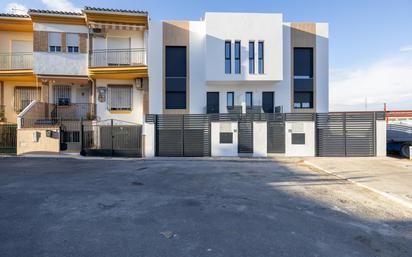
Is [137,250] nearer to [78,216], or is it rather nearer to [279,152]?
[78,216]

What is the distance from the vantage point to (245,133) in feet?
55.6

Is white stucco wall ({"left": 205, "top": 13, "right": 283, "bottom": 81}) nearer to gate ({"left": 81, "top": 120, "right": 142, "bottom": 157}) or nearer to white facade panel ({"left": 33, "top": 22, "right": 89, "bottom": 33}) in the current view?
gate ({"left": 81, "top": 120, "right": 142, "bottom": 157})

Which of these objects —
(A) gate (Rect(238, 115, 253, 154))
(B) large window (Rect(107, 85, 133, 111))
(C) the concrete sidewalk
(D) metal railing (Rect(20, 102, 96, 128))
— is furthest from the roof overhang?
(C) the concrete sidewalk

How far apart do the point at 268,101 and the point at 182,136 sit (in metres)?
7.48

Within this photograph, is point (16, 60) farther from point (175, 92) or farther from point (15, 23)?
point (175, 92)

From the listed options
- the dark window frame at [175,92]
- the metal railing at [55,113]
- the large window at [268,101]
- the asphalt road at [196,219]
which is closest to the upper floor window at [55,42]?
the metal railing at [55,113]

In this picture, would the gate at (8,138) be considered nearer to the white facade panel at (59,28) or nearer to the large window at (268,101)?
the white facade panel at (59,28)

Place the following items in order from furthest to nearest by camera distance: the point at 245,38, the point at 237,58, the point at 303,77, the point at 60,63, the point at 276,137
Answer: the point at 303,77, the point at 237,58, the point at 245,38, the point at 60,63, the point at 276,137

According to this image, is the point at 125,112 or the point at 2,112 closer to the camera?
the point at 2,112

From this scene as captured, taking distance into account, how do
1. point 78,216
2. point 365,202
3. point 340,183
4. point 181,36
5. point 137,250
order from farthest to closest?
point 181,36 → point 340,183 → point 365,202 → point 78,216 → point 137,250

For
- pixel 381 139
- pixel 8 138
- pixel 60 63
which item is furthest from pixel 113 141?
pixel 381 139

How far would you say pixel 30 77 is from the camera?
18.8 metres

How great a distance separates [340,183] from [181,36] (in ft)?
50.1

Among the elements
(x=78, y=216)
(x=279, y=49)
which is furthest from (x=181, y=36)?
(x=78, y=216)
